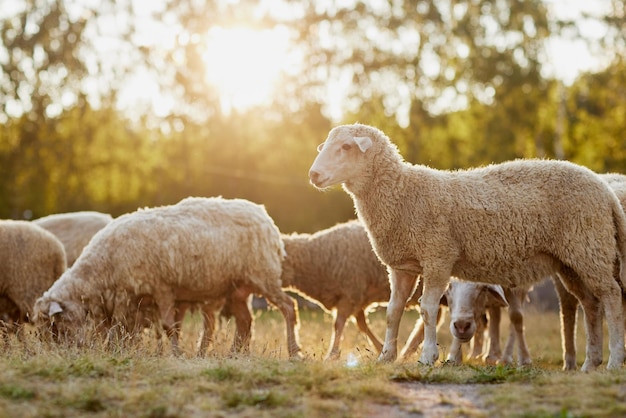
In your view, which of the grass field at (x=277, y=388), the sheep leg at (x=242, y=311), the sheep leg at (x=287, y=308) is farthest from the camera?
the sheep leg at (x=242, y=311)

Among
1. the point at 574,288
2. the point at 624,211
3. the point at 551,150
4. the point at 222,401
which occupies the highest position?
the point at 551,150

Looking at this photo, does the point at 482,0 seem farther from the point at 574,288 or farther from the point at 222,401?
the point at 222,401

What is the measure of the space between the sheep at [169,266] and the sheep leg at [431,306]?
241 centimetres

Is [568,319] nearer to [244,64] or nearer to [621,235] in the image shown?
[621,235]

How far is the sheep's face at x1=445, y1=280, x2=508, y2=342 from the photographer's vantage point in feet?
30.0

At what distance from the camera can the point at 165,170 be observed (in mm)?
30984

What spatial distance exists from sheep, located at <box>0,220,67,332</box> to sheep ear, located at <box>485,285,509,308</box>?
567cm

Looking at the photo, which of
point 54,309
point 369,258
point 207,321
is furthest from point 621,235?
point 54,309

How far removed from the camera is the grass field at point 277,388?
5.63 metres

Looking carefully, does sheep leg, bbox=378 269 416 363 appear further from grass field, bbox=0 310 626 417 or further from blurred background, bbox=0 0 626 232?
blurred background, bbox=0 0 626 232

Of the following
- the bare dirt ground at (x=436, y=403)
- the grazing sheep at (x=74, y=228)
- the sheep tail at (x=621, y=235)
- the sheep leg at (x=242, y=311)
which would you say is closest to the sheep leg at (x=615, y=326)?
the sheep tail at (x=621, y=235)

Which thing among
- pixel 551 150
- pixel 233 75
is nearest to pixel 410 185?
pixel 233 75

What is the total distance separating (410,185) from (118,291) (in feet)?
13.0

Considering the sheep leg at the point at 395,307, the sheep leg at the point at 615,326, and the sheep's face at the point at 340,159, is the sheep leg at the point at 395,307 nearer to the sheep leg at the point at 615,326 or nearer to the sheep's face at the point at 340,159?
the sheep's face at the point at 340,159
